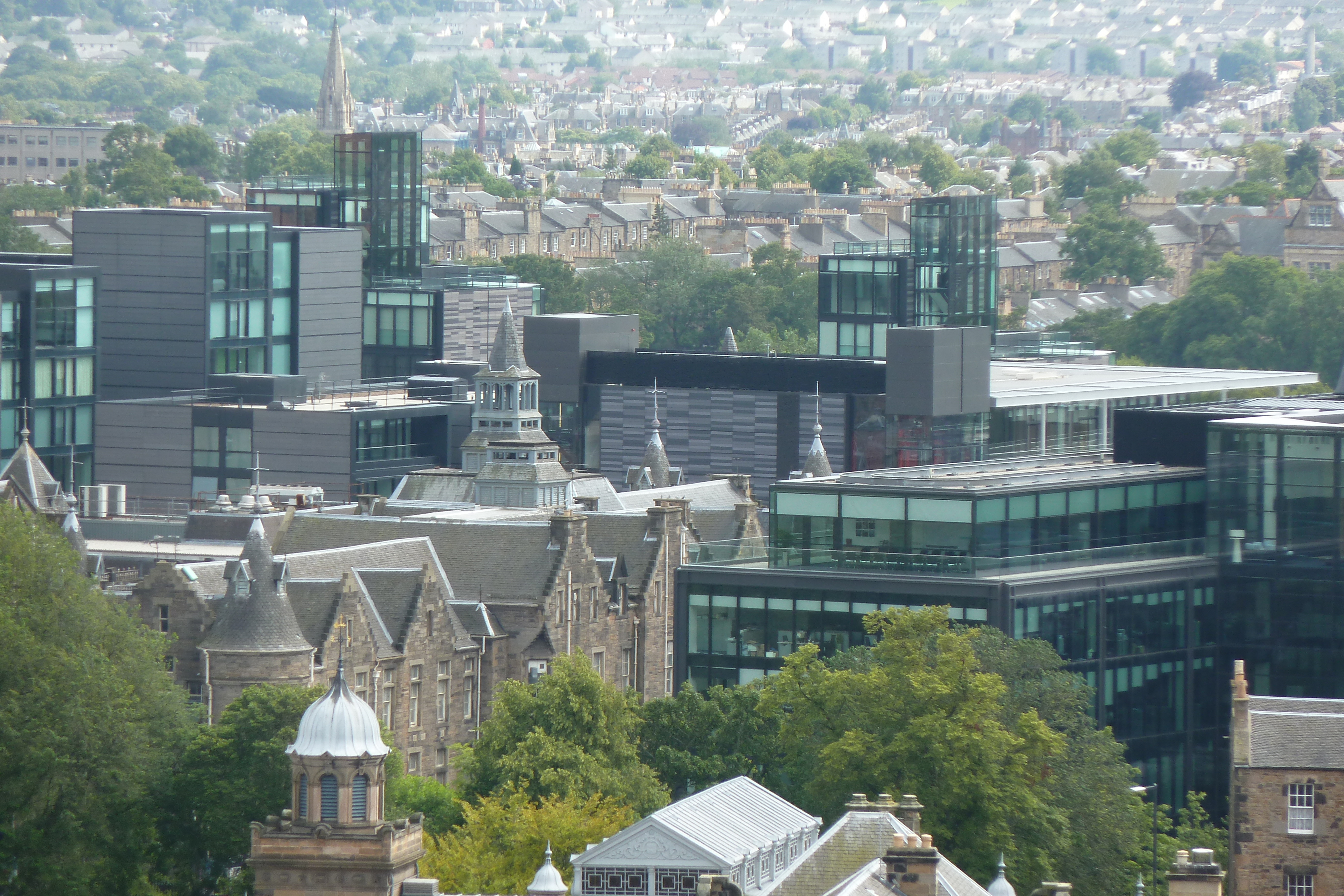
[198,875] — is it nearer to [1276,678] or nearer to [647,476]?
[1276,678]

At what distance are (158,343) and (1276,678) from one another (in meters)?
71.8

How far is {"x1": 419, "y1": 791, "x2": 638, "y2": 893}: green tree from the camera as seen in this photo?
8488 cm

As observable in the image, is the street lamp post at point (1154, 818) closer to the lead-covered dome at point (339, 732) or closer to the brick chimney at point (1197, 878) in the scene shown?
the brick chimney at point (1197, 878)

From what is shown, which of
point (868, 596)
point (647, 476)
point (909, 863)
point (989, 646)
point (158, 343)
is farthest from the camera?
point (158, 343)

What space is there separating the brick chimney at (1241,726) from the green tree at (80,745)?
2719cm

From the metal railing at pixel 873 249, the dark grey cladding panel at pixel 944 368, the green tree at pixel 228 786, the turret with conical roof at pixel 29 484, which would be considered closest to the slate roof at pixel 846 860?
the green tree at pixel 228 786

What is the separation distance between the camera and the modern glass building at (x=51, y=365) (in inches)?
6009

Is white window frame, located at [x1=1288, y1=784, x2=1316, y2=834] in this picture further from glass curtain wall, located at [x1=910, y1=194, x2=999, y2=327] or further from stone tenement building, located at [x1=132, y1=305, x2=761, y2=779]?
glass curtain wall, located at [x1=910, y1=194, x2=999, y2=327]

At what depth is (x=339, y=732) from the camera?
76125 mm

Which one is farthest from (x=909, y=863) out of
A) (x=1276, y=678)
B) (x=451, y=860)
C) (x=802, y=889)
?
(x=1276, y=678)

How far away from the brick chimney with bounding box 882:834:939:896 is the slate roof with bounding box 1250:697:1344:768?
71.6 ft

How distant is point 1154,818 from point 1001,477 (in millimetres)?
18769

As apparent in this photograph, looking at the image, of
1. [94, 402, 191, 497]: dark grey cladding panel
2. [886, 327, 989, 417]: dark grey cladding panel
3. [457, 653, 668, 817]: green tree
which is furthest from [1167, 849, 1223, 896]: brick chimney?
[94, 402, 191, 497]: dark grey cladding panel

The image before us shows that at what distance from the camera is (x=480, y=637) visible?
4589 inches
